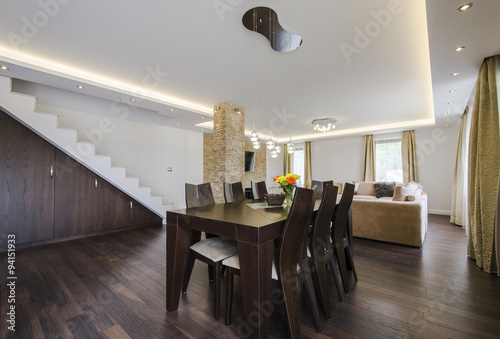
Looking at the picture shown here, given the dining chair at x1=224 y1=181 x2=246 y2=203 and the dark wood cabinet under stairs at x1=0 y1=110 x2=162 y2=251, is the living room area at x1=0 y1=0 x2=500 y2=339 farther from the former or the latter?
the dining chair at x1=224 y1=181 x2=246 y2=203

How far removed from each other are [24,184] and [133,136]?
7.00 feet

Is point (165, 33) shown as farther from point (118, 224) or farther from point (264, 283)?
point (118, 224)

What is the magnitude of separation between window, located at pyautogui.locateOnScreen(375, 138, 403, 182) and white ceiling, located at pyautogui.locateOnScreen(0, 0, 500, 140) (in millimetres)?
2729

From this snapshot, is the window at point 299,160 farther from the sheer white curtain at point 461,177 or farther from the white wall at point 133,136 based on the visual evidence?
the sheer white curtain at point 461,177

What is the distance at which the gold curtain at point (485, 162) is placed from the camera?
2.54m

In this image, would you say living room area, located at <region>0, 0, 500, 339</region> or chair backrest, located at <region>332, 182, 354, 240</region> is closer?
living room area, located at <region>0, 0, 500, 339</region>

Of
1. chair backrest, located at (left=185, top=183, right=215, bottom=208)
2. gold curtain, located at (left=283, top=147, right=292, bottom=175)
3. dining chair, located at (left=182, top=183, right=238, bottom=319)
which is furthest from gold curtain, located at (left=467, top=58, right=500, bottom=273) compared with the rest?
gold curtain, located at (left=283, top=147, right=292, bottom=175)

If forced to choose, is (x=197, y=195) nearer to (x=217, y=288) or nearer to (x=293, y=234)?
(x=217, y=288)

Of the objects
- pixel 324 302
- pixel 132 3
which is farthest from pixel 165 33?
pixel 324 302

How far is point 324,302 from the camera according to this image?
5.65ft

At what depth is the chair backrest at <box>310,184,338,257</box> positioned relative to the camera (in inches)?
69.8

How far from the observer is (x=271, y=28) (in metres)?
2.50

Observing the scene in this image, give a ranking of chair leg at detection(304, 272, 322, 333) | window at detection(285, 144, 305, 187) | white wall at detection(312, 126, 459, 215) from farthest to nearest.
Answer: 1. window at detection(285, 144, 305, 187)
2. white wall at detection(312, 126, 459, 215)
3. chair leg at detection(304, 272, 322, 333)

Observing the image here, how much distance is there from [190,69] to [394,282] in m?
3.99
